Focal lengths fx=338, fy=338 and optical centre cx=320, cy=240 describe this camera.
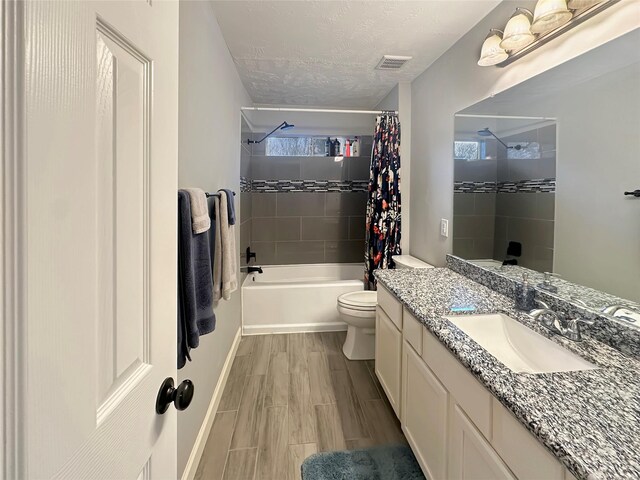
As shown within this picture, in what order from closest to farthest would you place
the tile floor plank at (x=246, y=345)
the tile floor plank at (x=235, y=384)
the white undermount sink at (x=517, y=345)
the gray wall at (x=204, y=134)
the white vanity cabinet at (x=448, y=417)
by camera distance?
the white vanity cabinet at (x=448, y=417) → the white undermount sink at (x=517, y=345) → the gray wall at (x=204, y=134) → the tile floor plank at (x=235, y=384) → the tile floor plank at (x=246, y=345)

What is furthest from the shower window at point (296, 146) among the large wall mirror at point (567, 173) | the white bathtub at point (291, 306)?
the large wall mirror at point (567, 173)

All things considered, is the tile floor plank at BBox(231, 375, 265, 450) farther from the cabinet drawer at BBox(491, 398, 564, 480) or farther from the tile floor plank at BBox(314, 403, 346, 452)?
the cabinet drawer at BBox(491, 398, 564, 480)

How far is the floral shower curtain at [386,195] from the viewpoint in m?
3.03

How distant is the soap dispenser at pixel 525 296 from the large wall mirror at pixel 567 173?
0.43ft

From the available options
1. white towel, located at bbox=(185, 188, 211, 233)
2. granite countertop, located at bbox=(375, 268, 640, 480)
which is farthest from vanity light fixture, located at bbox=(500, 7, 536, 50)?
white towel, located at bbox=(185, 188, 211, 233)

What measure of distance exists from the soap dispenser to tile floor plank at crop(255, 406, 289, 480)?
4.52 ft

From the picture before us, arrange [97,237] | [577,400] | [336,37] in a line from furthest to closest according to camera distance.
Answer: [336,37], [577,400], [97,237]

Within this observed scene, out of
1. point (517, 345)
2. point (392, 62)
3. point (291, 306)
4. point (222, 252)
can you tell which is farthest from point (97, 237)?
point (291, 306)

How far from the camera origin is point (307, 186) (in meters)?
4.12

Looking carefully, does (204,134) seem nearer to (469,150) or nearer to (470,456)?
(469,150)

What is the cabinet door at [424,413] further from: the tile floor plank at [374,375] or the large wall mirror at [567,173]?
the large wall mirror at [567,173]

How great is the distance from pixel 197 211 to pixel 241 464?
1.29 metres

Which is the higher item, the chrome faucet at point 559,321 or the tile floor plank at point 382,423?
the chrome faucet at point 559,321

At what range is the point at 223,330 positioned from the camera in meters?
2.39
